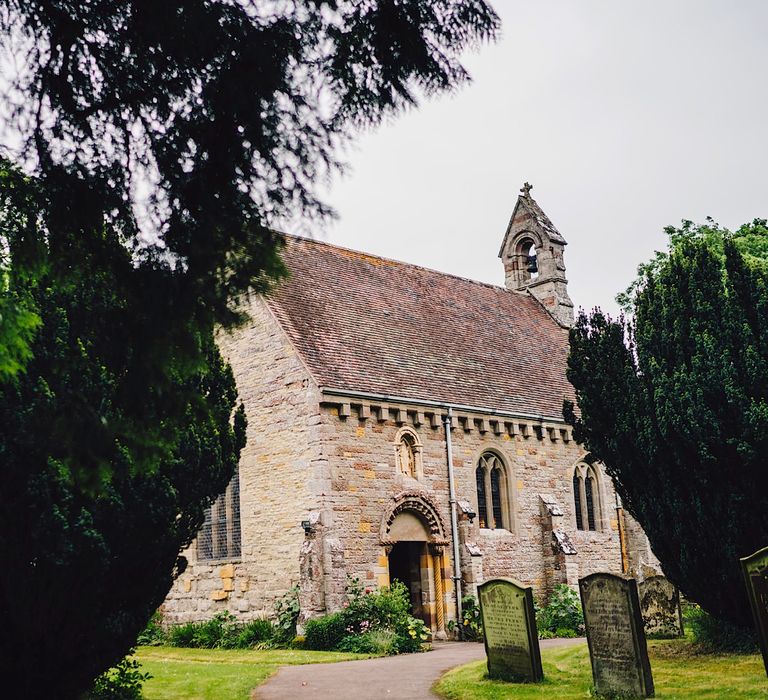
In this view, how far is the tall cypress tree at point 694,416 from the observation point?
12211 mm

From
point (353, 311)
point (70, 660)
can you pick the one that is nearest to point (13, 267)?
point (70, 660)

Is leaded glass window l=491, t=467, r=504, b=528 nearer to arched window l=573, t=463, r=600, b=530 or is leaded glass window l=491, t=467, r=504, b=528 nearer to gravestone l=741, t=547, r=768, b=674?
arched window l=573, t=463, r=600, b=530

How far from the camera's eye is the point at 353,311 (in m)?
22.9

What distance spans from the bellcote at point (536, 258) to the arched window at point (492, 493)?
30.8ft

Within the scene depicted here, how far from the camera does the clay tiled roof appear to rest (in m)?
20.8

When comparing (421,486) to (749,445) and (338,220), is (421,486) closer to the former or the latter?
(749,445)

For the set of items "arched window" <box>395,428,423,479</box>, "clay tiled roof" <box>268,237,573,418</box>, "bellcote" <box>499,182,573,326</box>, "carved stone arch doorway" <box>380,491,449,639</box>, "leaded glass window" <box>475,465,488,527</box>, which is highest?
"bellcote" <box>499,182,573,326</box>

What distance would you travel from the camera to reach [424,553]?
67.8ft

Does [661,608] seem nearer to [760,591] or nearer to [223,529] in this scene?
[760,591]

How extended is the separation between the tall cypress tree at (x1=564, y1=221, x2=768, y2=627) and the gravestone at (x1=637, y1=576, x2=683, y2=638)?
263cm

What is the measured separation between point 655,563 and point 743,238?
13414mm

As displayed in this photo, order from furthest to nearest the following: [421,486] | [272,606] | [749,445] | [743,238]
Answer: [743,238]
[421,486]
[272,606]
[749,445]

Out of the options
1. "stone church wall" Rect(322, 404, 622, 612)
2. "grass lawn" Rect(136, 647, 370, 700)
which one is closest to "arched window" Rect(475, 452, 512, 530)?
"stone church wall" Rect(322, 404, 622, 612)

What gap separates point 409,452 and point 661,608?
676 centimetres
